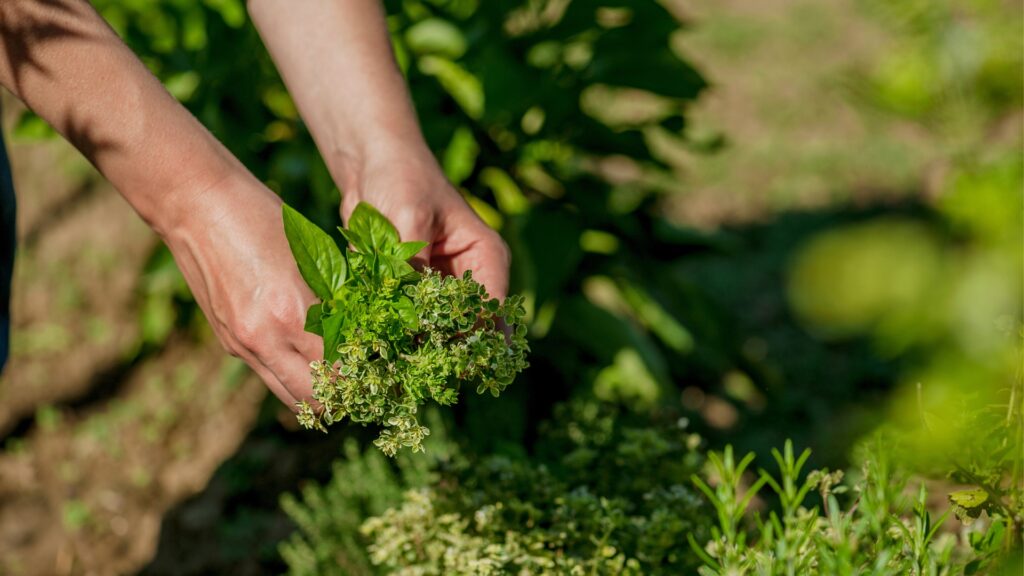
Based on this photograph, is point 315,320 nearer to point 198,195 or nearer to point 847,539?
point 198,195

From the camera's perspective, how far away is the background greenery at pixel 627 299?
1.92 metres

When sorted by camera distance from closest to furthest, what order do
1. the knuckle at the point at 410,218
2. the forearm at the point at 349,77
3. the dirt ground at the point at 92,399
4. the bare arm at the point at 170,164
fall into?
the bare arm at the point at 170,164 → the knuckle at the point at 410,218 → the forearm at the point at 349,77 → the dirt ground at the point at 92,399

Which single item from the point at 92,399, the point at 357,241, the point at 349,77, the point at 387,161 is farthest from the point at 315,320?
the point at 92,399

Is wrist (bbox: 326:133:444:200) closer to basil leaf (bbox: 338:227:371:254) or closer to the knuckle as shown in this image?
the knuckle

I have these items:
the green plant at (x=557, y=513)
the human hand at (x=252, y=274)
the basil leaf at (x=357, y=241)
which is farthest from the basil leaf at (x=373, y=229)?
the green plant at (x=557, y=513)

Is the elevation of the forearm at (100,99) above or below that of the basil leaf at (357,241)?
above

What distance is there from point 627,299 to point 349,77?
1681 mm

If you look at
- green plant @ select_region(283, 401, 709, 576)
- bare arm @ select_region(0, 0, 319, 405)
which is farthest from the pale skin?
green plant @ select_region(283, 401, 709, 576)

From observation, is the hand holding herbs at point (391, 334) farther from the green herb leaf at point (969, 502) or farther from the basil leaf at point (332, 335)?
the green herb leaf at point (969, 502)

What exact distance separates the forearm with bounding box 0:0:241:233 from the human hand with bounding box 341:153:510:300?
0.29 meters

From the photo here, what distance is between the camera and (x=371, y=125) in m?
1.76

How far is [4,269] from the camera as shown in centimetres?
208

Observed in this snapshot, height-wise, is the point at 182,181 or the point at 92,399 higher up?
the point at 182,181

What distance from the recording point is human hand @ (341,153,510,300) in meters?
1.65
